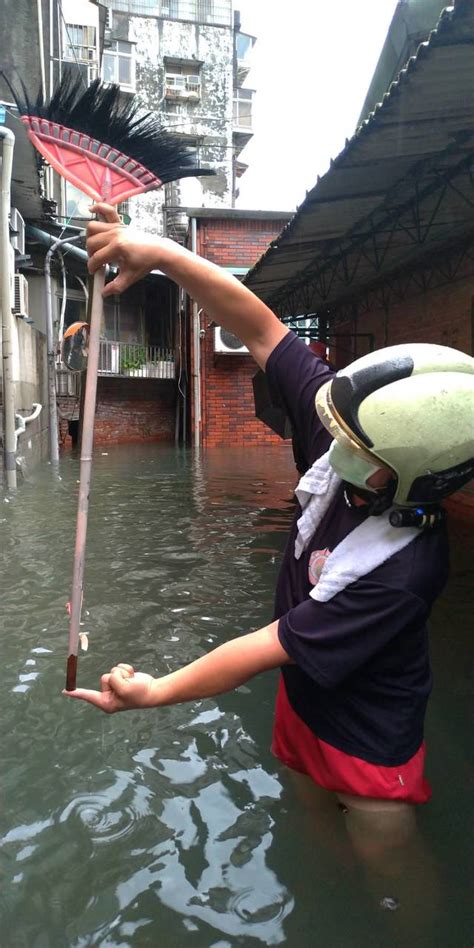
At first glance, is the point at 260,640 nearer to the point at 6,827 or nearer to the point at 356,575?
the point at 356,575

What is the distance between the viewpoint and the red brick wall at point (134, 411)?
22984 mm

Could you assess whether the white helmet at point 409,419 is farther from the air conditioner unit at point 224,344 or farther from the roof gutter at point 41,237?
the air conditioner unit at point 224,344

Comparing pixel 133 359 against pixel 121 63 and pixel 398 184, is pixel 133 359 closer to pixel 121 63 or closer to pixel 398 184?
pixel 121 63

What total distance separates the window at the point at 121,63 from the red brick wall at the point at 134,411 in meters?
13.8

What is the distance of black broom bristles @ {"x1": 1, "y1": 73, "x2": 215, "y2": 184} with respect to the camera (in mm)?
2113

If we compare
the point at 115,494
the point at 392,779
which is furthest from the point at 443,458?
the point at 115,494

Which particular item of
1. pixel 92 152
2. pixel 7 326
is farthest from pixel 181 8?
pixel 92 152

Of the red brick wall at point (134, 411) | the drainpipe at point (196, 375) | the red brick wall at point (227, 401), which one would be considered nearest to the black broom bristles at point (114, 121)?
the drainpipe at point (196, 375)

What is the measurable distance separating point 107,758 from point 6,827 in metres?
0.53

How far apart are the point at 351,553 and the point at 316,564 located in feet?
0.68

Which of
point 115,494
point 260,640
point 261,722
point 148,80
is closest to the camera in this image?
point 260,640

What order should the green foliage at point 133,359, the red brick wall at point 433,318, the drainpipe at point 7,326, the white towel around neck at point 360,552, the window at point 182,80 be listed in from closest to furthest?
the white towel around neck at point 360,552
the red brick wall at point 433,318
the drainpipe at point 7,326
the green foliage at point 133,359
the window at point 182,80

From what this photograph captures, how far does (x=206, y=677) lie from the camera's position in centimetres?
169

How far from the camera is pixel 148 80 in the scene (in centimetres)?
2884
